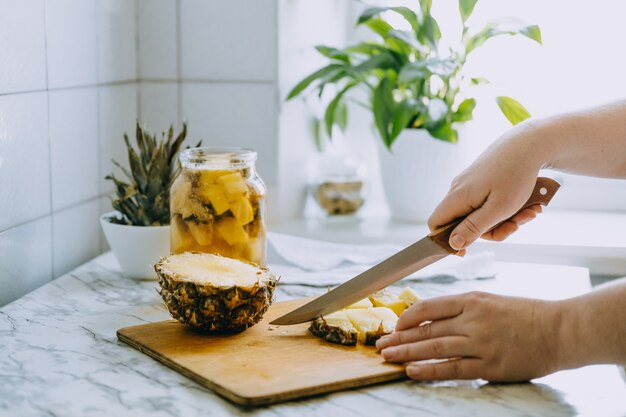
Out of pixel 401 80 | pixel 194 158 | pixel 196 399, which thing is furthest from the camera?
pixel 401 80

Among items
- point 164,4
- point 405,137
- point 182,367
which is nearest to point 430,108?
point 405,137

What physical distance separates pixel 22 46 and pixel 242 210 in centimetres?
43

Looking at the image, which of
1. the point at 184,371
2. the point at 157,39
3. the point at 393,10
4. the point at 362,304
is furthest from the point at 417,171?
the point at 184,371

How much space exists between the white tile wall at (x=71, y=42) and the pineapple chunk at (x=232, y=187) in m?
0.37

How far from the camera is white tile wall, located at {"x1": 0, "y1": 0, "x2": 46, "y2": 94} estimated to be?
1.30 m

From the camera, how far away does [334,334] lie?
44.6 inches

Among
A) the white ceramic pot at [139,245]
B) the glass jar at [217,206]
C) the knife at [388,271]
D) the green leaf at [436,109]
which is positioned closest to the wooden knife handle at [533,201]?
the knife at [388,271]

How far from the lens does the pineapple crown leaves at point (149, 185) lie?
1.45 metres

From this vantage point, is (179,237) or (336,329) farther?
(179,237)

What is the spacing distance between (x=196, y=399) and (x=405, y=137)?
3.41ft

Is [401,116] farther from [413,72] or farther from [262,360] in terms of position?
[262,360]

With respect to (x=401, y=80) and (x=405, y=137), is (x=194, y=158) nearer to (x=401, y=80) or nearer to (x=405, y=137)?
(x=401, y=80)

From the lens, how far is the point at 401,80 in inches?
67.0

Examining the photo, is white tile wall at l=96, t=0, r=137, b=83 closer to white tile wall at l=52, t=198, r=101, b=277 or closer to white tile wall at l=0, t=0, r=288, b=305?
white tile wall at l=0, t=0, r=288, b=305
